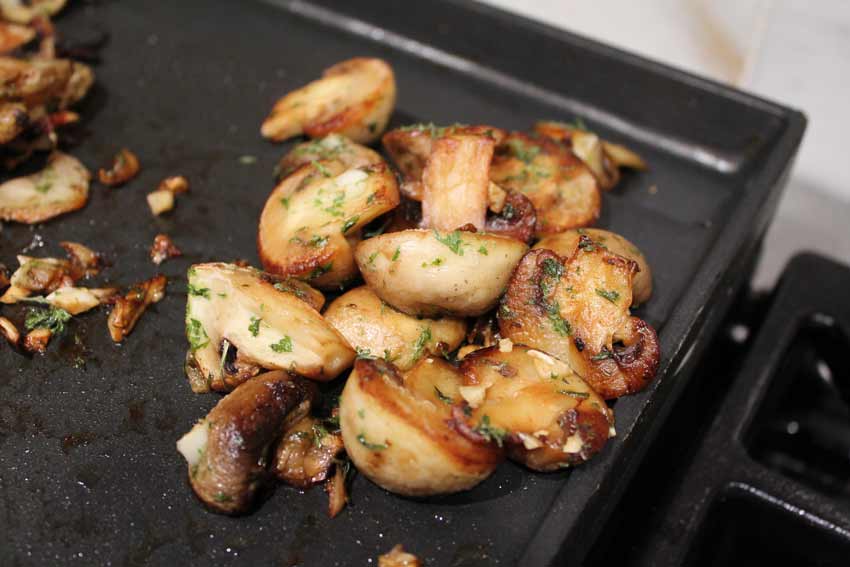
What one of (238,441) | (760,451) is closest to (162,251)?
(238,441)

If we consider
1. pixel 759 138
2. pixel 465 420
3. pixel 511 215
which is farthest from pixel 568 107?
pixel 465 420

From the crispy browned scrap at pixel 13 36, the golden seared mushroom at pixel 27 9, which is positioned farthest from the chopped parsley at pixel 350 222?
the golden seared mushroom at pixel 27 9

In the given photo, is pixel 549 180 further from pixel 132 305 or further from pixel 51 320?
pixel 51 320

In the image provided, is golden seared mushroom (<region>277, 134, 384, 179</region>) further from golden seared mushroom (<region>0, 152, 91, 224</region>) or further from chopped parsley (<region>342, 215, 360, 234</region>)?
golden seared mushroom (<region>0, 152, 91, 224</region>)

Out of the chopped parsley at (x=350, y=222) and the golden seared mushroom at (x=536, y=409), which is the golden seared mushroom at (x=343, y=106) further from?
the golden seared mushroom at (x=536, y=409)

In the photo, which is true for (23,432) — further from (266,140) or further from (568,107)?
(568,107)
